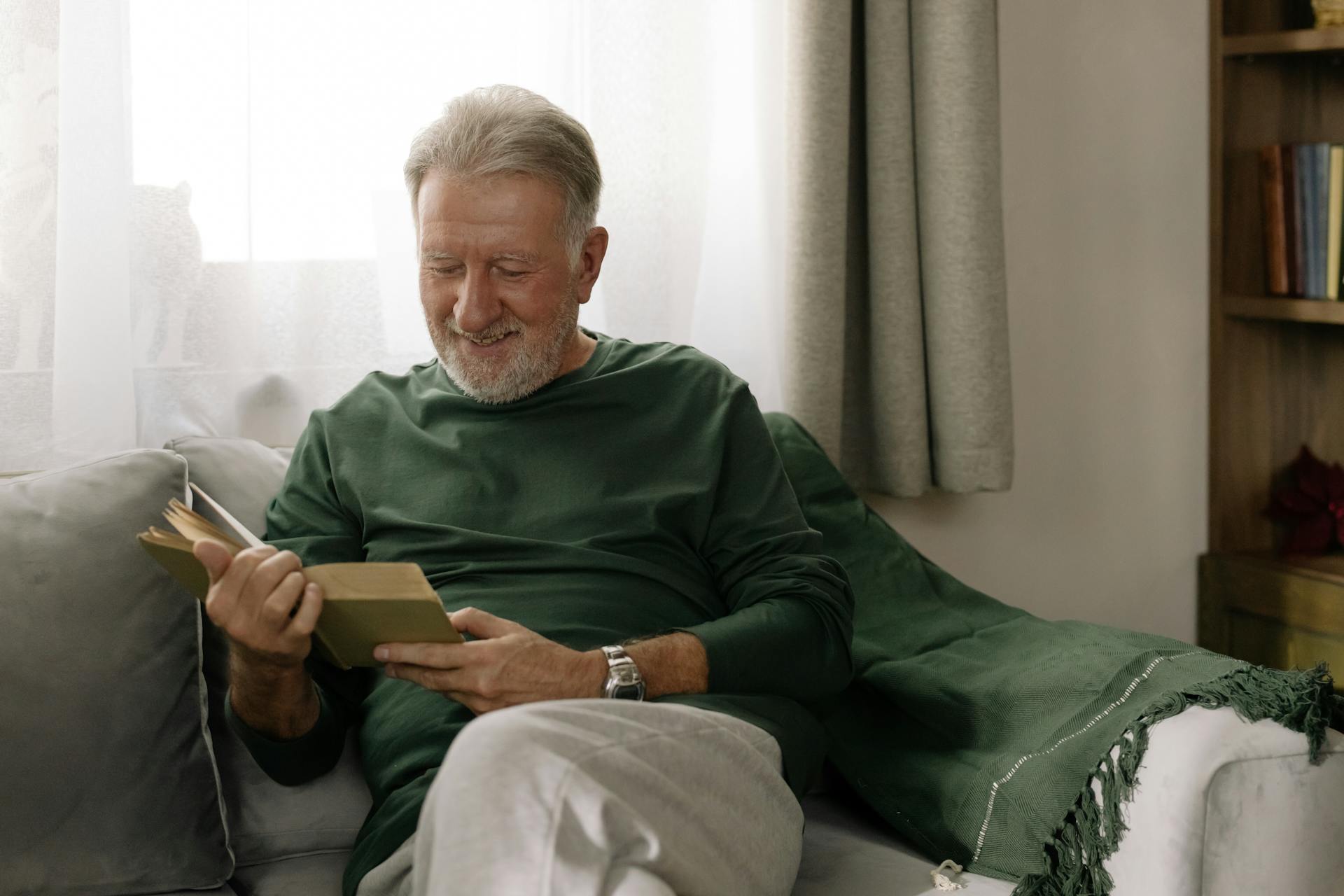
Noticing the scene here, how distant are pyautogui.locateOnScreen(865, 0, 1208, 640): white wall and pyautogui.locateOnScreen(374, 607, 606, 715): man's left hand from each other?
1.11 metres

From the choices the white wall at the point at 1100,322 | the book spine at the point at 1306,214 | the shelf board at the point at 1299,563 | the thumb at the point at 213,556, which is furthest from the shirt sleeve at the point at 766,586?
the book spine at the point at 1306,214

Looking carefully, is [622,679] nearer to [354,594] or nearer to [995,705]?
[354,594]

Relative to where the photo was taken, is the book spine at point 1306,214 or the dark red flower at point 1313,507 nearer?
the book spine at point 1306,214

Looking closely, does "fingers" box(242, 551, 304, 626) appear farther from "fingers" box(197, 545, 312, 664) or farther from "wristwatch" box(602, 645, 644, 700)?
"wristwatch" box(602, 645, 644, 700)

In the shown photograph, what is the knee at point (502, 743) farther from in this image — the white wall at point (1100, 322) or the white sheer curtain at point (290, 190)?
the white wall at point (1100, 322)

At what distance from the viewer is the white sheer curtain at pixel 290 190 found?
1.65 metres

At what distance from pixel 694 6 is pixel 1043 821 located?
1281 mm

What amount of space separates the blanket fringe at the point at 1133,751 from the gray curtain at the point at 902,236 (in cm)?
84

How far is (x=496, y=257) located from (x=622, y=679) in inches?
19.7

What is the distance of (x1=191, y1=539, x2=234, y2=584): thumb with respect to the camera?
3.69ft

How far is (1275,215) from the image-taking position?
7.87ft

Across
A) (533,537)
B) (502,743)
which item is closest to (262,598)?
(502,743)

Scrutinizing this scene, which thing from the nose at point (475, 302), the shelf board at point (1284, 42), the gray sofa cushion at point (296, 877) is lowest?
the gray sofa cushion at point (296, 877)

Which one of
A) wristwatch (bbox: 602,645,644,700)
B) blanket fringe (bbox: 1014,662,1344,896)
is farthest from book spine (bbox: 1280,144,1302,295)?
wristwatch (bbox: 602,645,644,700)
